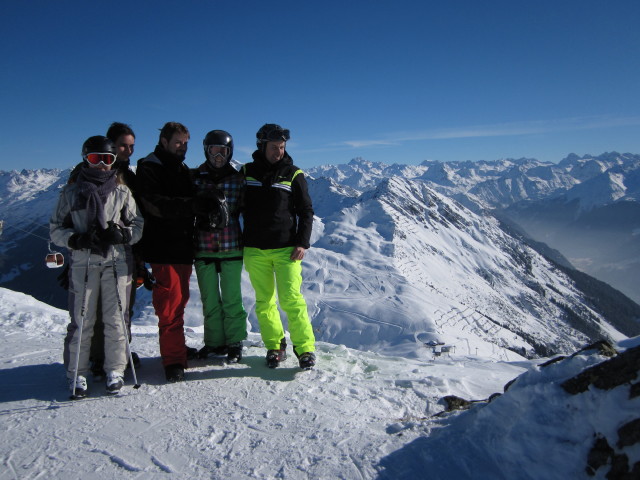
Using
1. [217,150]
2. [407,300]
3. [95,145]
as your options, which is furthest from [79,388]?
[407,300]

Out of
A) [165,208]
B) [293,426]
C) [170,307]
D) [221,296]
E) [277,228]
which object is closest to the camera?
[293,426]

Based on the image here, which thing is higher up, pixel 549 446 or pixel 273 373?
pixel 549 446

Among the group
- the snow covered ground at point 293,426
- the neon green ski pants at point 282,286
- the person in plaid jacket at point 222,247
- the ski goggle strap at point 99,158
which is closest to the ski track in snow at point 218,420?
the snow covered ground at point 293,426

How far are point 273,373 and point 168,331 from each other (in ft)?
5.15

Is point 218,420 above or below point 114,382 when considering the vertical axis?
below

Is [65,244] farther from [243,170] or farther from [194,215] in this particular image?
[243,170]

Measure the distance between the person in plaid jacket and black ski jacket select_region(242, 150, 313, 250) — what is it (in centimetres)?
19

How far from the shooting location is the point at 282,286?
5.76 m

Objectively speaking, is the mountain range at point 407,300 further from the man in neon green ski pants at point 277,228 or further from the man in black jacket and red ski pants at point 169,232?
the man in neon green ski pants at point 277,228

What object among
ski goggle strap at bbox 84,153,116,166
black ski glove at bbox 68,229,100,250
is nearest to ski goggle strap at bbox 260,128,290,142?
ski goggle strap at bbox 84,153,116,166

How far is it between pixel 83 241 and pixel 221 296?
214 cm

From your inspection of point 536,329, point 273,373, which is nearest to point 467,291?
point 536,329

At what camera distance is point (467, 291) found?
159m

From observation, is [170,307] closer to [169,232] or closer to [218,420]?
[169,232]
